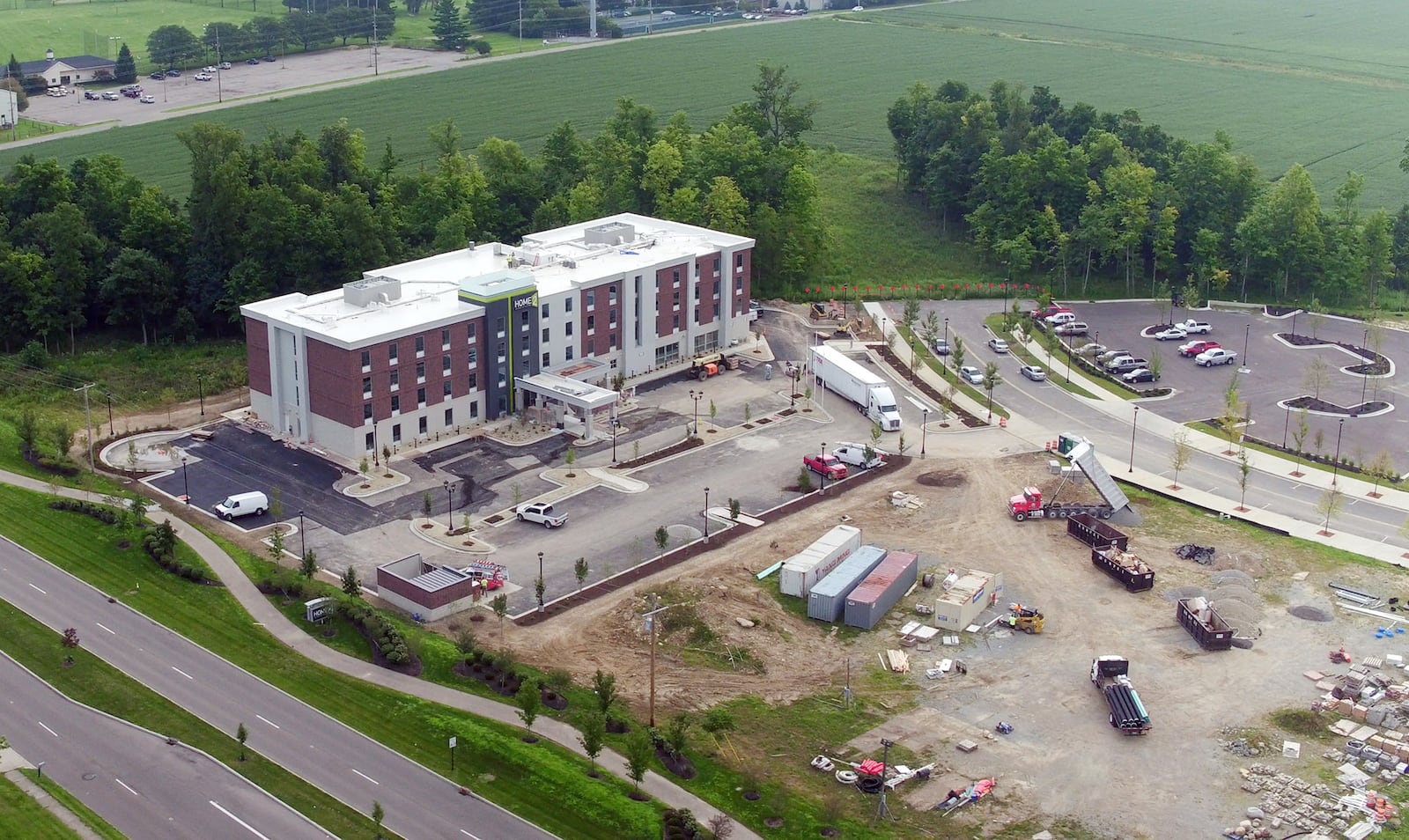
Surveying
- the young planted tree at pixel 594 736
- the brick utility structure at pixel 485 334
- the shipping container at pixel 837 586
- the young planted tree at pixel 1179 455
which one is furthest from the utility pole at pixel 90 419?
the young planted tree at pixel 1179 455

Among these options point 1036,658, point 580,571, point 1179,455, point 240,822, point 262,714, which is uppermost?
point 1179,455

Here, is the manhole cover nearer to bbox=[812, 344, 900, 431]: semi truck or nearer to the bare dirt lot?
the bare dirt lot

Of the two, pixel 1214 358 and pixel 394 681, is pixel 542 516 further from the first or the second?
pixel 1214 358

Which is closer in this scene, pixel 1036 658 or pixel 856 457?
pixel 1036 658

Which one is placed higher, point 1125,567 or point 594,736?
point 594,736

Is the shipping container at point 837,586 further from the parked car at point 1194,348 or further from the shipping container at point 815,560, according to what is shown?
the parked car at point 1194,348

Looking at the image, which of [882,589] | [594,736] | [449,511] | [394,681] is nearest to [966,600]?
[882,589]

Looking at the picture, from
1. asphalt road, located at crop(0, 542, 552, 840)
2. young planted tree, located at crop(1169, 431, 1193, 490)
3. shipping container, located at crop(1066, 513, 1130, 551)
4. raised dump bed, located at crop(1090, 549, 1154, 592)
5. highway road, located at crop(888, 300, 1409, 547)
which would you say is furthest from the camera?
young planted tree, located at crop(1169, 431, 1193, 490)

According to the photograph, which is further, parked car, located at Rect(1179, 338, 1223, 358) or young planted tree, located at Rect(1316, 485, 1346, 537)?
parked car, located at Rect(1179, 338, 1223, 358)

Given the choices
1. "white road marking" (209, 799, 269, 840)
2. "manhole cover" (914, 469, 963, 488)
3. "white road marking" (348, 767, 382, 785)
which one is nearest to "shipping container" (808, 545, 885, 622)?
"manhole cover" (914, 469, 963, 488)
